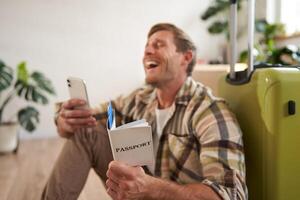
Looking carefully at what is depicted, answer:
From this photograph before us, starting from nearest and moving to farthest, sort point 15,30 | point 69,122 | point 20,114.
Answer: point 69,122 < point 20,114 < point 15,30

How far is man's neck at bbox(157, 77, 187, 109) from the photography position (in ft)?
4.22

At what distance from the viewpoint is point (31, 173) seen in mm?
2188

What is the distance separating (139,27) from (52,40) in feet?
2.87

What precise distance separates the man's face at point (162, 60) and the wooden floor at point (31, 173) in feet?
2.53

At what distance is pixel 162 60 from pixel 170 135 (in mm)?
283

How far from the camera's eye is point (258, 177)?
103cm

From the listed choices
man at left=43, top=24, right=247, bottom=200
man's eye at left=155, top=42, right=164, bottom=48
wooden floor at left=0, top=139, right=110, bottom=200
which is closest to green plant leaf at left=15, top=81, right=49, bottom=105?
wooden floor at left=0, top=139, right=110, bottom=200

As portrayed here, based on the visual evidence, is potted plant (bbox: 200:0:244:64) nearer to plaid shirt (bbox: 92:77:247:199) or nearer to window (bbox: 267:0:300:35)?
window (bbox: 267:0:300:35)

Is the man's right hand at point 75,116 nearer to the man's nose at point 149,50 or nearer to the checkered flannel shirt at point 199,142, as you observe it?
the checkered flannel shirt at point 199,142

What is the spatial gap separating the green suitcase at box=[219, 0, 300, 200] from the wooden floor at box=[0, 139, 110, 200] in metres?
0.93

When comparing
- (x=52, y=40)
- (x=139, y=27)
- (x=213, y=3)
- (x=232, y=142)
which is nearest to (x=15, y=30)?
(x=52, y=40)

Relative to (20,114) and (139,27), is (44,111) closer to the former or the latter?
(20,114)

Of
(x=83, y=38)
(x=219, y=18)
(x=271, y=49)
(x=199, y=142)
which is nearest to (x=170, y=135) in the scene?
(x=199, y=142)

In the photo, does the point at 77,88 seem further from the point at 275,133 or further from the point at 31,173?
the point at 31,173
